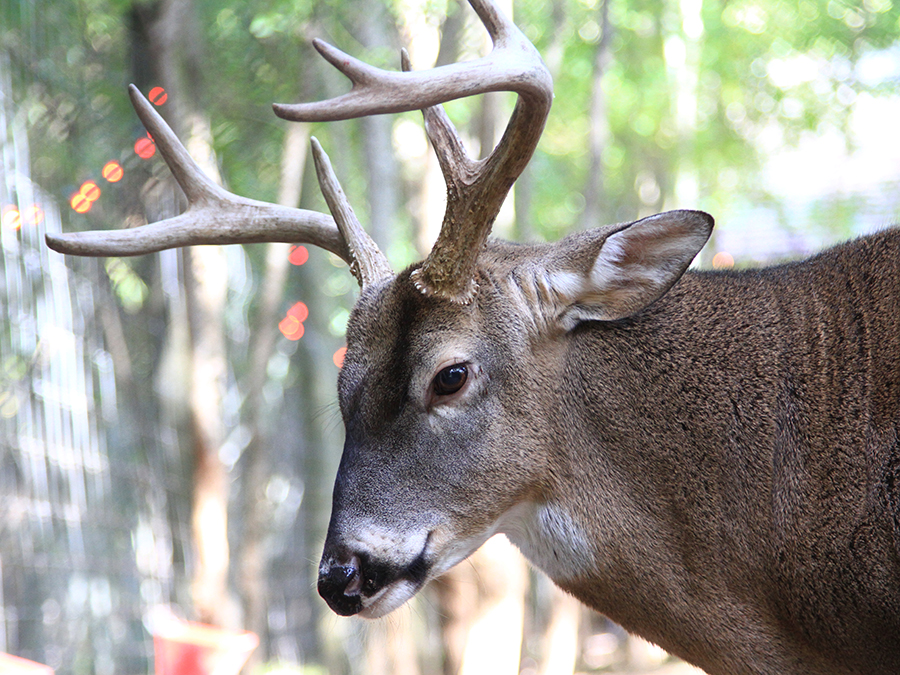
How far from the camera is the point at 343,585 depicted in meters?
3.29

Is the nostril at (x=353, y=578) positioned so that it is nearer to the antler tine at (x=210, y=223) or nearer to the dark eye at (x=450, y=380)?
the dark eye at (x=450, y=380)

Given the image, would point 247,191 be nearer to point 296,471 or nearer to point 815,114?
point 296,471

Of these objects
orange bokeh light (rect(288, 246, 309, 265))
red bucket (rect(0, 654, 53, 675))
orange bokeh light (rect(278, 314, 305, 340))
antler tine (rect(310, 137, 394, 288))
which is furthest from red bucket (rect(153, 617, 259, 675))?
orange bokeh light (rect(278, 314, 305, 340))

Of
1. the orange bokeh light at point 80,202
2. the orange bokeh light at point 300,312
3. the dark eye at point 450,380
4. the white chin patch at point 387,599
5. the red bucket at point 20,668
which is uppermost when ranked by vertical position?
Answer: the dark eye at point 450,380

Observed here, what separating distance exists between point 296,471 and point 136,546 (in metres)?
8.00

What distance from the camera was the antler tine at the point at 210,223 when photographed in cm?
416

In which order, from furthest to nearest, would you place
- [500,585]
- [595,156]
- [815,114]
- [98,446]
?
[815,114] → [595,156] → [98,446] → [500,585]

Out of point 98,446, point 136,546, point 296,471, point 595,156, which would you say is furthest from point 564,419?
point 296,471

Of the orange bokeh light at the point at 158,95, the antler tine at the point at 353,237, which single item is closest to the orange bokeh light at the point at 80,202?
the orange bokeh light at the point at 158,95

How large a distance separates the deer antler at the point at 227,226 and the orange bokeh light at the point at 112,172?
5.17 m

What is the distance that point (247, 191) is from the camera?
10.9 m

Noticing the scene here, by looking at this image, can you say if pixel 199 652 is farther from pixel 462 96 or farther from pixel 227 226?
pixel 462 96

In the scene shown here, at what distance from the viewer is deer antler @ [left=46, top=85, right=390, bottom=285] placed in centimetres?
414

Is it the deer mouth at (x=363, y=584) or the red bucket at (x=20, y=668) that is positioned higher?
the deer mouth at (x=363, y=584)
